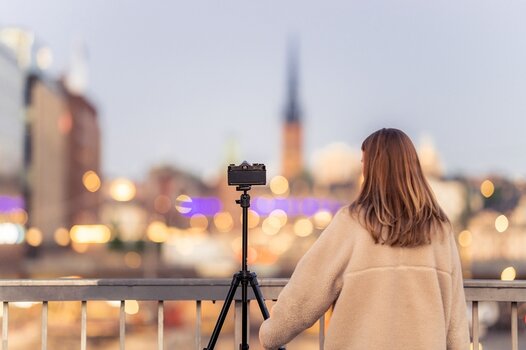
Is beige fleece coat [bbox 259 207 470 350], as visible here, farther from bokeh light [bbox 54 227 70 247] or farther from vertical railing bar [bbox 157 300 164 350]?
bokeh light [bbox 54 227 70 247]

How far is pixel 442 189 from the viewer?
101 m

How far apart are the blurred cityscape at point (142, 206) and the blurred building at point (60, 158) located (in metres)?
0.14

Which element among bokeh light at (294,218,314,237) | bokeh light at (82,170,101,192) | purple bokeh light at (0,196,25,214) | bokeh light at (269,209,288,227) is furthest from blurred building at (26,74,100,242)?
bokeh light at (294,218,314,237)

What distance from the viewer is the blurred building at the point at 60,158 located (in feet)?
227

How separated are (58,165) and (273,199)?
1419 inches

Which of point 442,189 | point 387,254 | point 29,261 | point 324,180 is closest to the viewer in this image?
point 387,254

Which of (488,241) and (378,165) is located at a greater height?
(378,165)

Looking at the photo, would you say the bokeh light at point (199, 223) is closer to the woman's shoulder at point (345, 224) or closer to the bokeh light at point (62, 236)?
the bokeh light at point (62, 236)

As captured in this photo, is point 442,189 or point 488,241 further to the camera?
point 442,189

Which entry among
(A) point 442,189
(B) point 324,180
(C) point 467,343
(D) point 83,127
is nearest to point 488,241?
(A) point 442,189

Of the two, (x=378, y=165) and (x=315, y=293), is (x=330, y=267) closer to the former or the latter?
(x=315, y=293)

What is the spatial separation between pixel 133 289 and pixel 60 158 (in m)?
75.4


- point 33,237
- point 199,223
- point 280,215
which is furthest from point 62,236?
point 280,215

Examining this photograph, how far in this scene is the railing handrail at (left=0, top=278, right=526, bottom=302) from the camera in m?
4.04
